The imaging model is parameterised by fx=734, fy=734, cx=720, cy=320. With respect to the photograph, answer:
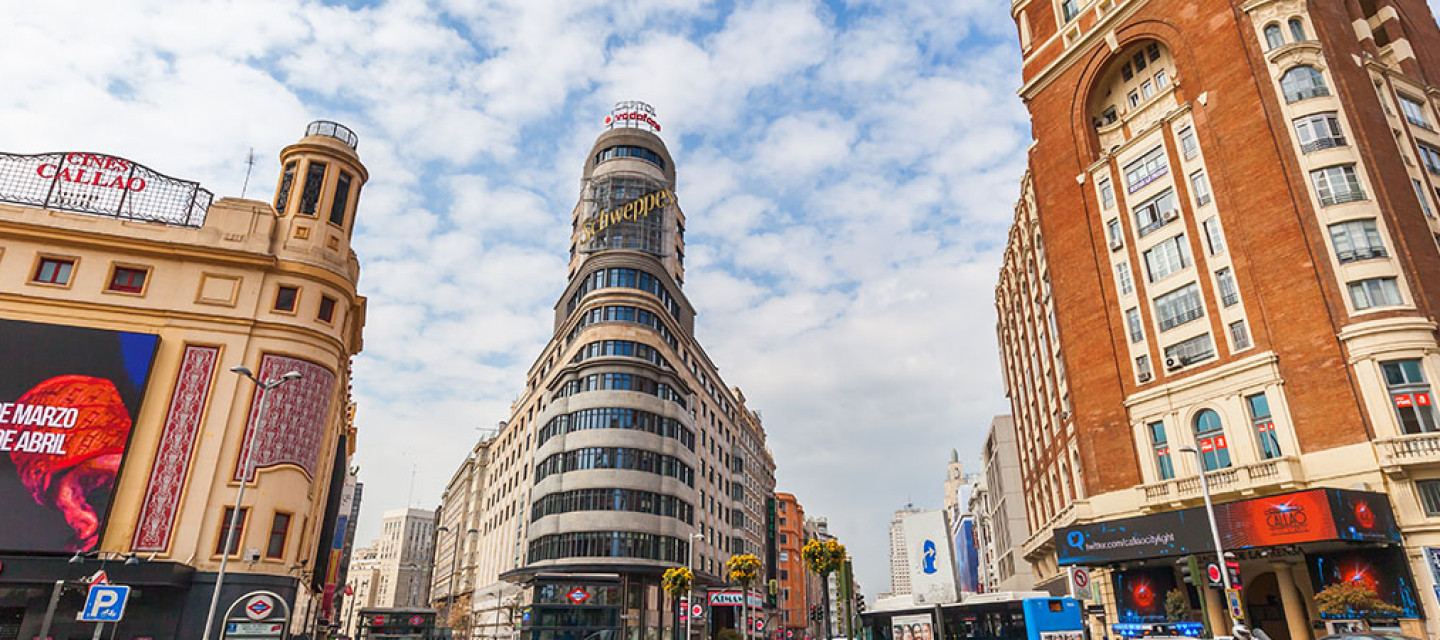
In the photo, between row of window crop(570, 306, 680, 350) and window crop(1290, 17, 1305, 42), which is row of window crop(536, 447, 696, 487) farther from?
window crop(1290, 17, 1305, 42)

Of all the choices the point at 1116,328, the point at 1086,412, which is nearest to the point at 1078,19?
the point at 1116,328

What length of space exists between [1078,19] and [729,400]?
5567 centimetres

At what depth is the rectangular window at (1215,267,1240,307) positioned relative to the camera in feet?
120

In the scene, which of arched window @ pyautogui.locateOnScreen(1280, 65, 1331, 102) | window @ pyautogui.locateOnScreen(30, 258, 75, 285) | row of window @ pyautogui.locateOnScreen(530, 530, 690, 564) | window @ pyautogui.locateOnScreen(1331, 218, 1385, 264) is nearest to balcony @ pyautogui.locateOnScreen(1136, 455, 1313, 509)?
window @ pyautogui.locateOnScreen(1331, 218, 1385, 264)

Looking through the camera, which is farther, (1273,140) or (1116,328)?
(1116,328)

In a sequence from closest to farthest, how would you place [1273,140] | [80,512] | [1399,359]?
[80,512] → [1399,359] → [1273,140]

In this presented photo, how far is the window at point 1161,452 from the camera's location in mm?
37656

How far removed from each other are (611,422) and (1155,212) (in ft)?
132

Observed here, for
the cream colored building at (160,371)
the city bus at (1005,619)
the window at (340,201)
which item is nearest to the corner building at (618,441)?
the city bus at (1005,619)

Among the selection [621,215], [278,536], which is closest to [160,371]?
[278,536]

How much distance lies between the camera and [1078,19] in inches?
1961

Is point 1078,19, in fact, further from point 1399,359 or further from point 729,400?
point 729,400

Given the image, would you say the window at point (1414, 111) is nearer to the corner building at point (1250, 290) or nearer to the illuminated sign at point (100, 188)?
the corner building at point (1250, 290)

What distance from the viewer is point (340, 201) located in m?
37.0
